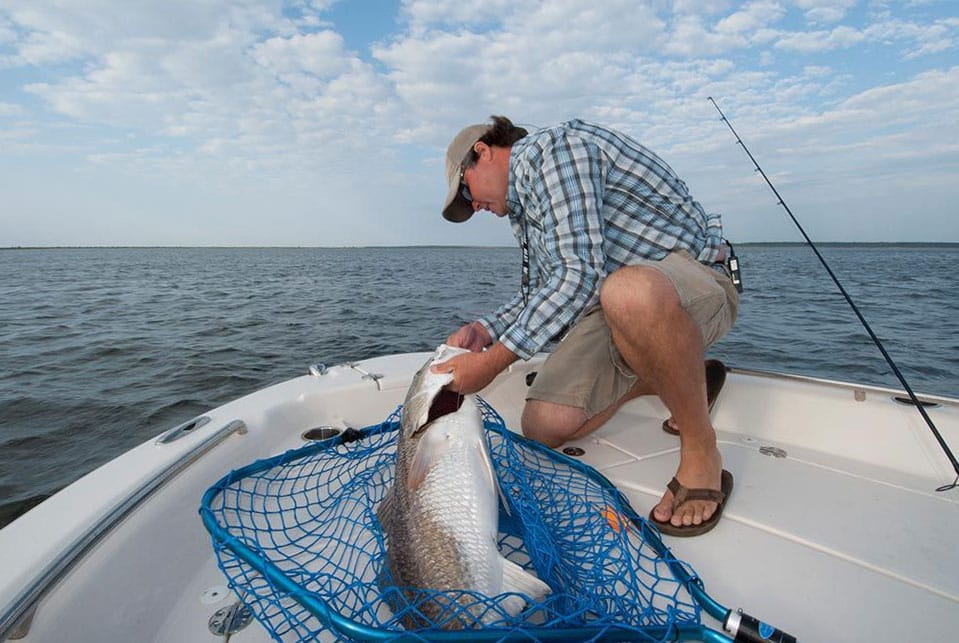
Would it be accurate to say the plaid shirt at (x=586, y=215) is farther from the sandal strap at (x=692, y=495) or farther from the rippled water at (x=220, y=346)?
the rippled water at (x=220, y=346)

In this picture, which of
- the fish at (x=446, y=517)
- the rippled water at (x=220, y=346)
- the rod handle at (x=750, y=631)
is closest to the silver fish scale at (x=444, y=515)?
the fish at (x=446, y=517)

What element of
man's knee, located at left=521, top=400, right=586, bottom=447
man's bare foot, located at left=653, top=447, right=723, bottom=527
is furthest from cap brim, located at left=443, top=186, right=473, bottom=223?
man's bare foot, located at left=653, top=447, right=723, bottom=527

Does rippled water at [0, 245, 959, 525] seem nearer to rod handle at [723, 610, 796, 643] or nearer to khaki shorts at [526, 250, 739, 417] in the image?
khaki shorts at [526, 250, 739, 417]

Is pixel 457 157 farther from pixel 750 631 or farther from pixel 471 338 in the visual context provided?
pixel 750 631

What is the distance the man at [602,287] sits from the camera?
249cm

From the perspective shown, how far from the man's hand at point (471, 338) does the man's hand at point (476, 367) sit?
0.59m

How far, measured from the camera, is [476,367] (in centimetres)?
241

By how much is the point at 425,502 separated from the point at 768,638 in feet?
3.89

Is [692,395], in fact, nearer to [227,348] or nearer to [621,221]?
[621,221]

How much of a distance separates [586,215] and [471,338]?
1066 mm

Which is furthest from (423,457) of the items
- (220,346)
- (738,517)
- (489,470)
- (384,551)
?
(220,346)

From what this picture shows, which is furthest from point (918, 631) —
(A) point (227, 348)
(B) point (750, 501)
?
(A) point (227, 348)

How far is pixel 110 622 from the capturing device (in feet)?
5.68

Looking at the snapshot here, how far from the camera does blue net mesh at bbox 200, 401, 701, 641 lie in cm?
161
